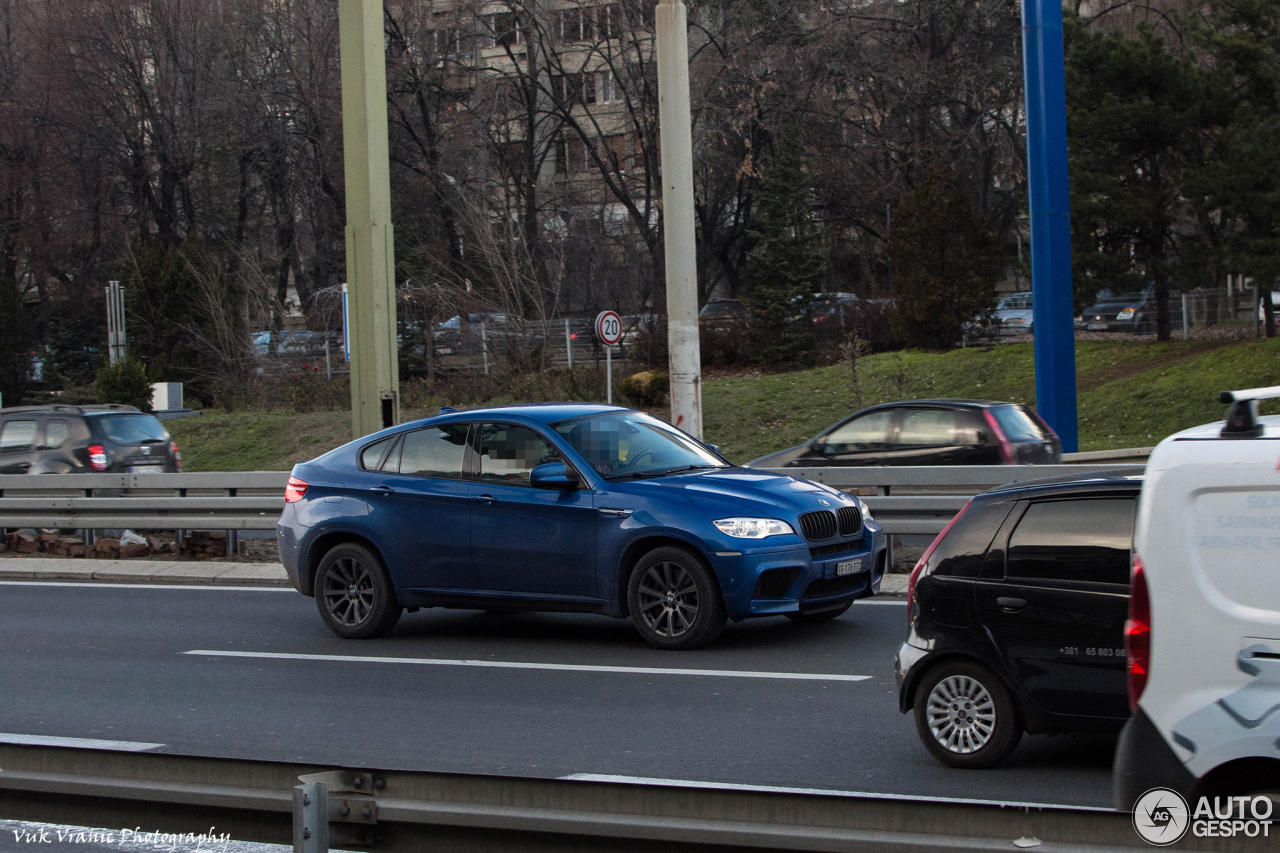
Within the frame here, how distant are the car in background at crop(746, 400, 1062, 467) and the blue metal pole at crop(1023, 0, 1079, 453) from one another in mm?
1720

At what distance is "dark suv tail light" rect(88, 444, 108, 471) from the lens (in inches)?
750

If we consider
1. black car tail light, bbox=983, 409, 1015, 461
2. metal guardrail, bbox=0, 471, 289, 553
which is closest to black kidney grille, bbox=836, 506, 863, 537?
black car tail light, bbox=983, 409, 1015, 461

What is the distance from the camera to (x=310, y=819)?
2.92 meters

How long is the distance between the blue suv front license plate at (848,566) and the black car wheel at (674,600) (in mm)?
845

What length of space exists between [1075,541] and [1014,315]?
102 feet

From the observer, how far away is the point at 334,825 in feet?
9.93

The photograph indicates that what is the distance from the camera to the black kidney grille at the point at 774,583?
28.8ft

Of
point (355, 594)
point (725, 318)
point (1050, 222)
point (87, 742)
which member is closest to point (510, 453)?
point (355, 594)

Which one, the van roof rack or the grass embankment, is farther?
the grass embankment

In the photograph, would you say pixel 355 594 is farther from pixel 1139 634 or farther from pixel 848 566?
pixel 1139 634

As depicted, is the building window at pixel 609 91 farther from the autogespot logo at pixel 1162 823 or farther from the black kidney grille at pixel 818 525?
the autogespot logo at pixel 1162 823

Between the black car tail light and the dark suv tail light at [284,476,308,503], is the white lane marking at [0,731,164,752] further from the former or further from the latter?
the black car tail light

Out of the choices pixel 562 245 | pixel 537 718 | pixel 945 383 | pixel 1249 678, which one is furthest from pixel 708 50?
pixel 1249 678

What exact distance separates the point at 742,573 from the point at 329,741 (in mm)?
2941
